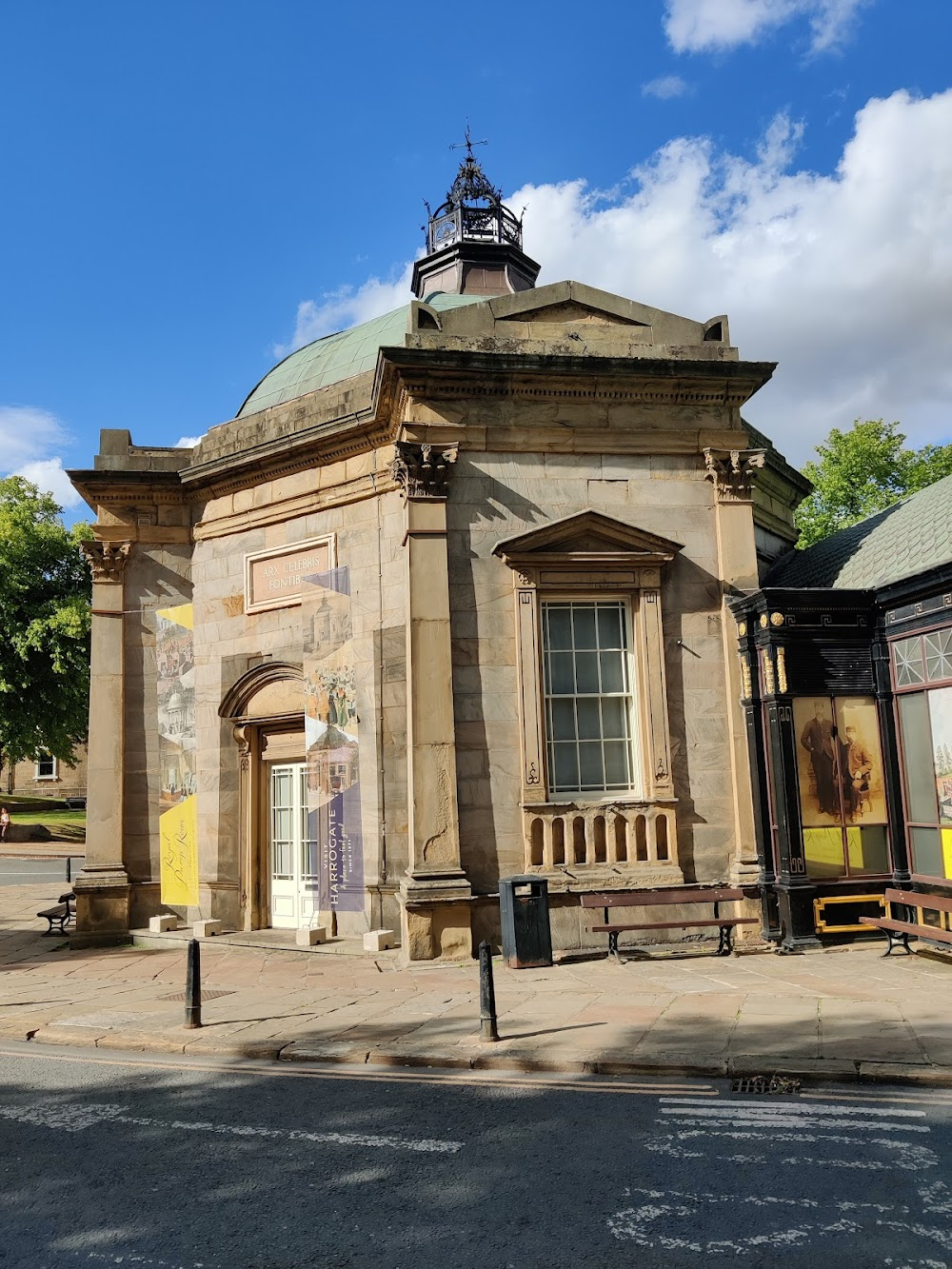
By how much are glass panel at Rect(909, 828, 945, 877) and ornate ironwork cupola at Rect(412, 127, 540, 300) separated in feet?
48.2

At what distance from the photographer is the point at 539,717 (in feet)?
41.4

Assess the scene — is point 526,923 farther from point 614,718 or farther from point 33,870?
point 33,870

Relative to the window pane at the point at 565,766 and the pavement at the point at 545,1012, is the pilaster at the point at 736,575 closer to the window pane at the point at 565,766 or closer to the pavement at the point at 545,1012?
the pavement at the point at 545,1012

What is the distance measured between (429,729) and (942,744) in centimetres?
589

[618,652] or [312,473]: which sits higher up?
[312,473]

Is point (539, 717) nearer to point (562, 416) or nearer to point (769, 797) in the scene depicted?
point (769, 797)

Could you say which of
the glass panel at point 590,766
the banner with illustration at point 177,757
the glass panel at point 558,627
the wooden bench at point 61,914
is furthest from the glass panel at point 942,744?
the wooden bench at point 61,914

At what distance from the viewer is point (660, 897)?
12.0 m

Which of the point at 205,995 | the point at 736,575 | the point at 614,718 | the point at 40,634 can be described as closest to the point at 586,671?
the point at 614,718

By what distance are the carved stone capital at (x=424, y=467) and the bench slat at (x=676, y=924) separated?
560 centimetres

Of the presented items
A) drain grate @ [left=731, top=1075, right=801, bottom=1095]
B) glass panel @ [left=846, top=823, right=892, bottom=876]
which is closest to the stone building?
glass panel @ [left=846, top=823, right=892, bottom=876]

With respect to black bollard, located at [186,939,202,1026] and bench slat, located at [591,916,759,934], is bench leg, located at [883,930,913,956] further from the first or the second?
black bollard, located at [186,939,202,1026]

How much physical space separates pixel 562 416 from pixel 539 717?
395cm

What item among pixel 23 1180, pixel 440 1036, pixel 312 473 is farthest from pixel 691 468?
pixel 23 1180
